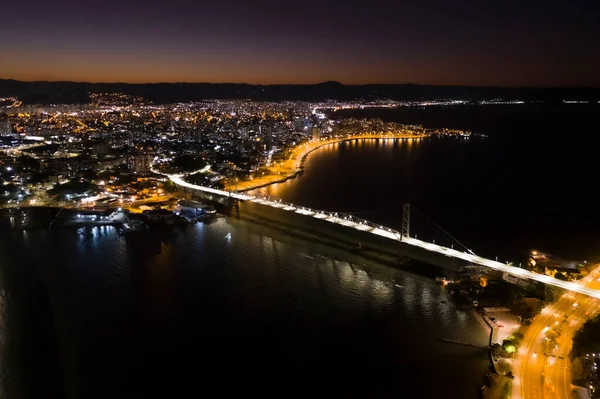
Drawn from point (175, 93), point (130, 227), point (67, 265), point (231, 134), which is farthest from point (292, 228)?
point (175, 93)

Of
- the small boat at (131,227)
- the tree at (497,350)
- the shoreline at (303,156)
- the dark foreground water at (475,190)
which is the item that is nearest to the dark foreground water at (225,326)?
the tree at (497,350)

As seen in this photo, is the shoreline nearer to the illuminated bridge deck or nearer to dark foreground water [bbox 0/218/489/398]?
the illuminated bridge deck

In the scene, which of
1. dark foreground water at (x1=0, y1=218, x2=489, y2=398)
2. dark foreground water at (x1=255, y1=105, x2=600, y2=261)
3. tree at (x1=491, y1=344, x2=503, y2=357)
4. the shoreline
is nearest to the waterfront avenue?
tree at (x1=491, y1=344, x2=503, y2=357)

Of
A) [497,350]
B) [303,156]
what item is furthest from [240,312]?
[303,156]

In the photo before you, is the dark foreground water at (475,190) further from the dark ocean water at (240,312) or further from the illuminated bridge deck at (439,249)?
the illuminated bridge deck at (439,249)

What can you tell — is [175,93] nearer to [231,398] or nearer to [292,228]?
[292,228]
